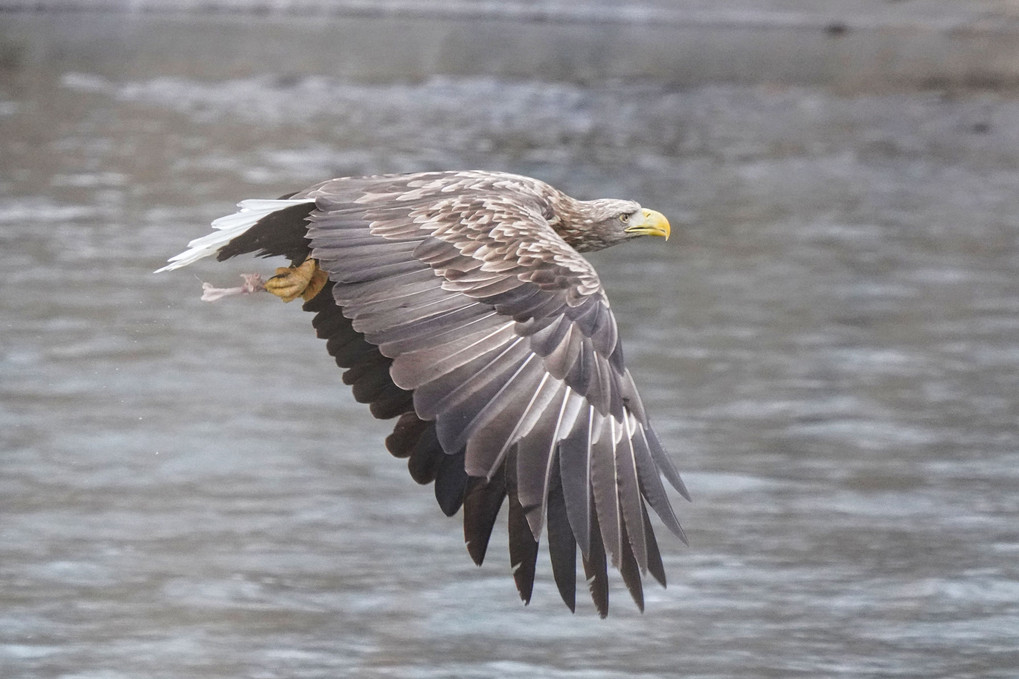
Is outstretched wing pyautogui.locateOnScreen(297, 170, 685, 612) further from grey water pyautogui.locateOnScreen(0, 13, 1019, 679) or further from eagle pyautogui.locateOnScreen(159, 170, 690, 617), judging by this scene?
grey water pyautogui.locateOnScreen(0, 13, 1019, 679)

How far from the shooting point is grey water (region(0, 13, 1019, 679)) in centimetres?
712

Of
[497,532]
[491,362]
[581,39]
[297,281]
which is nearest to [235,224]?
[297,281]

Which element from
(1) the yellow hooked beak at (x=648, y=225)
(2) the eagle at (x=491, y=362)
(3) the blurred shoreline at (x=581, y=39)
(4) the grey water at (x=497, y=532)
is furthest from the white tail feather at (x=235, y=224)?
(3) the blurred shoreline at (x=581, y=39)

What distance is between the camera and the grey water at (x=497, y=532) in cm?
712

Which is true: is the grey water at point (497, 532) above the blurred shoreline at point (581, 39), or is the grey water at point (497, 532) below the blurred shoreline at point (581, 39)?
above

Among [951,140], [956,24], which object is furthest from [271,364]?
[956,24]

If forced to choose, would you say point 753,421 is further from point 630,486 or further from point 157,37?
point 157,37

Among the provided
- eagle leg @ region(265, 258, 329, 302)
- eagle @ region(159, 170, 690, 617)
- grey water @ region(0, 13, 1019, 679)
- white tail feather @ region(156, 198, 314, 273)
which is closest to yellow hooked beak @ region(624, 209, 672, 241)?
eagle @ region(159, 170, 690, 617)

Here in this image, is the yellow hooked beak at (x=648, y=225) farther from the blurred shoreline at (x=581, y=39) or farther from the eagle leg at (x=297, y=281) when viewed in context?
the blurred shoreline at (x=581, y=39)

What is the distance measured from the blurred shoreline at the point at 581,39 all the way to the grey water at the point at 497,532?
5.86 meters

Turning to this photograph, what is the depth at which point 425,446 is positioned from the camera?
5.10 m

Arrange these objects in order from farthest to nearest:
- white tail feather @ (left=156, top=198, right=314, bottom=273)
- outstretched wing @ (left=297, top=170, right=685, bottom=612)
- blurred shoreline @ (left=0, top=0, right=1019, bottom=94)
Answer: blurred shoreline @ (left=0, top=0, right=1019, bottom=94)
white tail feather @ (left=156, top=198, right=314, bottom=273)
outstretched wing @ (left=297, top=170, right=685, bottom=612)

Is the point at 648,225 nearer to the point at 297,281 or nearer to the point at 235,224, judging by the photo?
the point at 297,281

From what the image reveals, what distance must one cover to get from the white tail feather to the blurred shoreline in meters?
20.1
